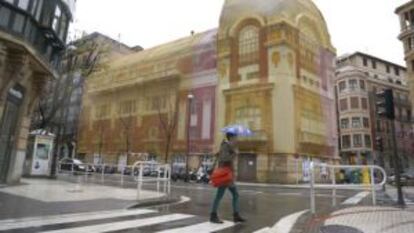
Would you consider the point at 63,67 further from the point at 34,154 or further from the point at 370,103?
the point at 370,103

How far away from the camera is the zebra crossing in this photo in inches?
215

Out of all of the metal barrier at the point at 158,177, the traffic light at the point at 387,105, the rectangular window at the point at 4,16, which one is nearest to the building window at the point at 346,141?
the metal barrier at the point at 158,177

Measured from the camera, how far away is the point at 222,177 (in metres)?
6.65

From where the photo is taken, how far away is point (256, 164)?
33875 millimetres

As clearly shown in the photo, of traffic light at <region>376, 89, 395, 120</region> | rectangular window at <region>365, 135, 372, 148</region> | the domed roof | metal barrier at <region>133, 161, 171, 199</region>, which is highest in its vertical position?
the domed roof

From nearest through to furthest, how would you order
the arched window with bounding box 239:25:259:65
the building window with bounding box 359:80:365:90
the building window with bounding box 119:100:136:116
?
the arched window with bounding box 239:25:259:65
the building window with bounding box 119:100:136:116
the building window with bounding box 359:80:365:90

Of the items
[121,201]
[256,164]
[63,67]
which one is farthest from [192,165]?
[121,201]

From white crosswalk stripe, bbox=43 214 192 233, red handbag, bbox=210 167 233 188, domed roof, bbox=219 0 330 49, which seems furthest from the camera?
domed roof, bbox=219 0 330 49

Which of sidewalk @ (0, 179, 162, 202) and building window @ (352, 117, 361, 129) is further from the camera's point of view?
building window @ (352, 117, 361, 129)

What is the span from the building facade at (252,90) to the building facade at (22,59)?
22523mm

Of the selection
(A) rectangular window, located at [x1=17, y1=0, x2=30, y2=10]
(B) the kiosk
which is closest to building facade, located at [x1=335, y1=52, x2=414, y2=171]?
(B) the kiosk

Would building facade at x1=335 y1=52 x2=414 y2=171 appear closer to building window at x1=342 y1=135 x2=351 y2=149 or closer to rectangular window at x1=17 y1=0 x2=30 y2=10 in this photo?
building window at x1=342 y1=135 x2=351 y2=149

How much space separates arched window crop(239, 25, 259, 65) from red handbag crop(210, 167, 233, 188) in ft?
102

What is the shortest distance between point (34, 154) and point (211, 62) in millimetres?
24323
